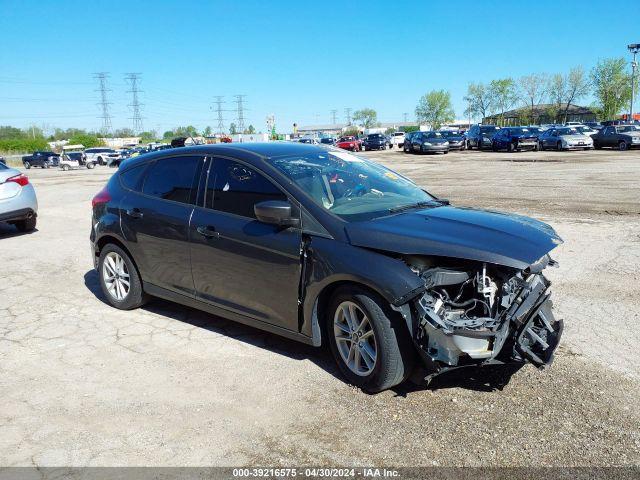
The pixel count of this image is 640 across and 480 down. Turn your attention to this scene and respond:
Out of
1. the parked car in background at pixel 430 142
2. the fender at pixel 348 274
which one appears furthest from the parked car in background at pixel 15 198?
the parked car in background at pixel 430 142

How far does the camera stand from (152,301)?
20.0 feet

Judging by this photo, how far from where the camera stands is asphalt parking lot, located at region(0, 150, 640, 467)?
10.4 feet

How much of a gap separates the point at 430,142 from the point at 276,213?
3643 centimetres

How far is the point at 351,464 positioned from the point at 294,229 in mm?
1698

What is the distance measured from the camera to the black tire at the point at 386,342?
3.57 m

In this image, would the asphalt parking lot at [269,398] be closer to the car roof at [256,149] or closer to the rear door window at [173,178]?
the rear door window at [173,178]

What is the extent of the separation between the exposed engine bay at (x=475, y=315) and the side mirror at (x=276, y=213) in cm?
93

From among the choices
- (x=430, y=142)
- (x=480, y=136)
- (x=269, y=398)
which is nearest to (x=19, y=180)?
(x=269, y=398)

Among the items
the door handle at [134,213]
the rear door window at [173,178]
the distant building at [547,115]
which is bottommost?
the door handle at [134,213]

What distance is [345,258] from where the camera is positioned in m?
3.71

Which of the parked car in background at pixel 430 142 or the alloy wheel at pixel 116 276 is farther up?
the parked car in background at pixel 430 142

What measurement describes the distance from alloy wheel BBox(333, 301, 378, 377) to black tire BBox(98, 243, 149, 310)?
2.61 meters

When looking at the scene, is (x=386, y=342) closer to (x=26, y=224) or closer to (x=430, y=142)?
(x=26, y=224)

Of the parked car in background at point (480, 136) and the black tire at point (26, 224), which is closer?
the black tire at point (26, 224)
